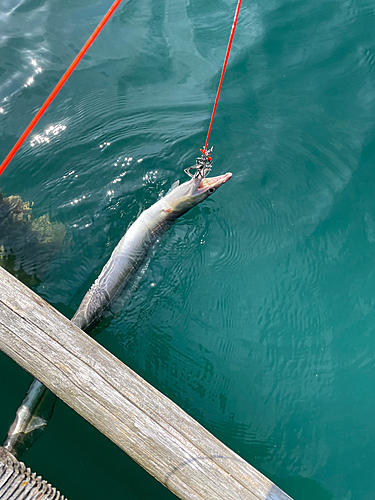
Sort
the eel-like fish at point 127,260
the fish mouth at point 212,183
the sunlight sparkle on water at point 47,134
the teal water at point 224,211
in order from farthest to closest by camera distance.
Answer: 1. the sunlight sparkle on water at point 47,134
2. the teal water at point 224,211
3. the fish mouth at point 212,183
4. the eel-like fish at point 127,260

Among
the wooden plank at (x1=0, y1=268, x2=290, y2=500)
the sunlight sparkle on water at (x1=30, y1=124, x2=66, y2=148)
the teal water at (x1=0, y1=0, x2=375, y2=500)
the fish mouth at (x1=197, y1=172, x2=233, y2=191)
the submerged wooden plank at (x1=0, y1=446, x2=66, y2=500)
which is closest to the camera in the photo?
the submerged wooden plank at (x1=0, y1=446, x2=66, y2=500)

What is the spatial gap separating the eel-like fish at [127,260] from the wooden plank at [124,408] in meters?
0.51

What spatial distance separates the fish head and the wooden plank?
4.70 feet

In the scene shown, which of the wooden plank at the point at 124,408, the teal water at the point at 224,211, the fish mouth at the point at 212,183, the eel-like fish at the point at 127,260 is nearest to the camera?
the wooden plank at the point at 124,408

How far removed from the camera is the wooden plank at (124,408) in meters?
2.56

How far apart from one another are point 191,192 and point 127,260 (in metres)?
0.86

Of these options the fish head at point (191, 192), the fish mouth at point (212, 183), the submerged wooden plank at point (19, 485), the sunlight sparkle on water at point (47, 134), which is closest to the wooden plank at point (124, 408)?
the submerged wooden plank at point (19, 485)

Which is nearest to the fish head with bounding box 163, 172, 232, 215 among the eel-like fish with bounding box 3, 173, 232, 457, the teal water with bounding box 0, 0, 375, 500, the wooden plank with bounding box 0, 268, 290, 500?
the eel-like fish with bounding box 3, 173, 232, 457

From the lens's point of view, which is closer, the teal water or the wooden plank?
the wooden plank

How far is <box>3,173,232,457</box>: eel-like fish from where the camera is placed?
3.08 metres

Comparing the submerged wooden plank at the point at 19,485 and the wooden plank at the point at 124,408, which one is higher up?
the wooden plank at the point at 124,408

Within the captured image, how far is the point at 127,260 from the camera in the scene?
3.35 m

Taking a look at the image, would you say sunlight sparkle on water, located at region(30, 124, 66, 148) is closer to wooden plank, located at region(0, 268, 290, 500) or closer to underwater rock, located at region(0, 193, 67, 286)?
underwater rock, located at region(0, 193, 67, 286)

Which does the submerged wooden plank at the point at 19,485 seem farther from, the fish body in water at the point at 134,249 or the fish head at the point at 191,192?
the fish head at the point at 191,192
